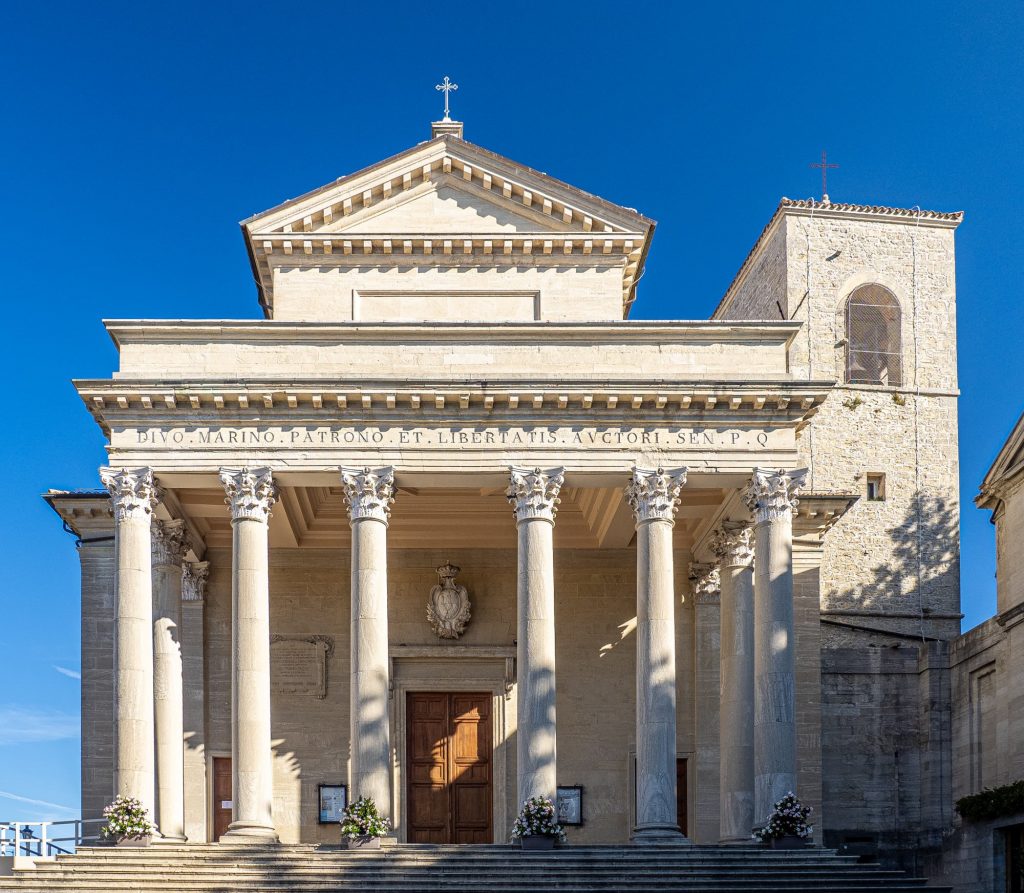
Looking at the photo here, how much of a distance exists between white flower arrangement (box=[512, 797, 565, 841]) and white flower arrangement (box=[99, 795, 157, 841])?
22.1 feet

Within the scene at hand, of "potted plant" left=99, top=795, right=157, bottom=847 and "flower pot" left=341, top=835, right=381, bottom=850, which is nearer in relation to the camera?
"flower pot" left=341, top=835, right=381, bottom=850

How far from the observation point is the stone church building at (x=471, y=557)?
95.5 feet

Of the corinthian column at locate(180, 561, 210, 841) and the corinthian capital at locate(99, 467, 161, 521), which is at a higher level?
the corinthian capital at locate(99, 467, 161, 521)

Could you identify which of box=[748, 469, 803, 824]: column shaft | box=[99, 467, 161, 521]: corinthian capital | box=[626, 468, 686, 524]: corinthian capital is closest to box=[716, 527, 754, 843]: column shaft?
box=[748, 469, 803, 824]: column shaft

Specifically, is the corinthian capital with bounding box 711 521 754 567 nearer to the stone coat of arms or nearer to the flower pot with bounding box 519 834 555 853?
the stone coat of arms

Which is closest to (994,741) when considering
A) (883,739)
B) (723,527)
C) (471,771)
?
(883,739)

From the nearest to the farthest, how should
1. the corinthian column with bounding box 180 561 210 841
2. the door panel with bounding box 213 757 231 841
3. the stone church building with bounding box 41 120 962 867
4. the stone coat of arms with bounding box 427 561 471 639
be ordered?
the stone church building with bounding box 41 120 962 867 → the corinthian column with bounding box 180 561 210 841 → the door panel with bounding box 213 757 231 841 → the stone coat of arms with bounding box 427 561 471 639

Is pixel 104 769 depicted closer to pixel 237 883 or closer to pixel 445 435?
pixel 237 883

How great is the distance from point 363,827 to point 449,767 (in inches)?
299

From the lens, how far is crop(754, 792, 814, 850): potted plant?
27.7 m

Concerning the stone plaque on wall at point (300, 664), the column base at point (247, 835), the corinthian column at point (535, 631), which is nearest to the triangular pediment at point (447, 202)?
the corinthian column at point (535, 631)

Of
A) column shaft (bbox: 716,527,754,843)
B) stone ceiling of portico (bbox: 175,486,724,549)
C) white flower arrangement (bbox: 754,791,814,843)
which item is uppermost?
stone ceiling of portico (bbox: 175,486,724,549)

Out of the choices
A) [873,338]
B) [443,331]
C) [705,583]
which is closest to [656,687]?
[705,583]

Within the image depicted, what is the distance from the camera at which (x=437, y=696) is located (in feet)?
116
